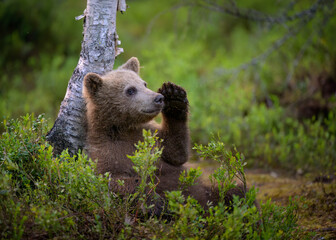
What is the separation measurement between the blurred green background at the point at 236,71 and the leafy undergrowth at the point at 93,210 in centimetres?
122

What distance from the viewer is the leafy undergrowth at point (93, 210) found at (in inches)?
90.7

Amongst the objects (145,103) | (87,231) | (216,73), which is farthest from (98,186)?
(216,73)

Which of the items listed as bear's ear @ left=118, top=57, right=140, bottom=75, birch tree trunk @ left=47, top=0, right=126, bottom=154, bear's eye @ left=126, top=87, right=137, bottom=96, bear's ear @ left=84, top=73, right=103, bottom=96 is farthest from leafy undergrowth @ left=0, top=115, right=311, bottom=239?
bear's ear @ left=118, top=57, right=140, bottom=75

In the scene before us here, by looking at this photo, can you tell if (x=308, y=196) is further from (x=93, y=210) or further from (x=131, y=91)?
(x=93, y=210)

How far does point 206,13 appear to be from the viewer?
21.1ft

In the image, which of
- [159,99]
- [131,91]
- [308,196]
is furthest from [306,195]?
[131,91]

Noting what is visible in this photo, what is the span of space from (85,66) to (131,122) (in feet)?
2.80

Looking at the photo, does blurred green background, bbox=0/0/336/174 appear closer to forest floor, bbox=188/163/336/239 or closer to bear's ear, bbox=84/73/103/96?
forest floor, bbox=188/163/336/239

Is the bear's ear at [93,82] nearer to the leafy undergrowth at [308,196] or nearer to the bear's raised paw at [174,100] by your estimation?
the bear's raised paw at [174,100]

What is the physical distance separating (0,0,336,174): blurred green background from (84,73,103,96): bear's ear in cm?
104

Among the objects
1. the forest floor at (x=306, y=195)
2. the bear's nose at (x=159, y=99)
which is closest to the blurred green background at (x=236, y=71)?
the forest floor at (x=306, y=195)

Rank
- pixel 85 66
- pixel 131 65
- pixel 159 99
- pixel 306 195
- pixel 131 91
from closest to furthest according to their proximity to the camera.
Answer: pixel 159 99, pixel 131 91, pixel 85 66, pixel 131 65, pixel 306 195

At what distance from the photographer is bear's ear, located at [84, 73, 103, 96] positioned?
11.4ft

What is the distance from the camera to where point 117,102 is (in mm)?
3592
